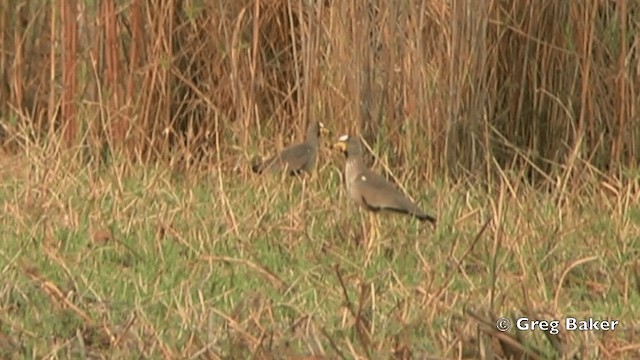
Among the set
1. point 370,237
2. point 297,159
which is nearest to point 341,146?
point 297,159

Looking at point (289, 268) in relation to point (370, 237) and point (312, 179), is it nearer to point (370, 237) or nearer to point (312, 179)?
point (370, 237)

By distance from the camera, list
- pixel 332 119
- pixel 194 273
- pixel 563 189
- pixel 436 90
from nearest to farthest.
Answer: pixel 194 273 < pixel 563 189 < pixel 436 90 < pixel 332 119

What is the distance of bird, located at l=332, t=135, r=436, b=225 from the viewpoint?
5.42m

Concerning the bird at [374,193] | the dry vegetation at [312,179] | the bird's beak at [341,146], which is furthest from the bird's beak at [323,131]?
the bird at [374,193]

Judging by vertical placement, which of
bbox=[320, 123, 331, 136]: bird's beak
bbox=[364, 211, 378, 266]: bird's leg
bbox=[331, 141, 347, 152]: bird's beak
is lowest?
bbox=[320, 123, 331, 136]: bird's beak

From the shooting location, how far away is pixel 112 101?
695cm

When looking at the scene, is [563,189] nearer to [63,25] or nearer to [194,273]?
[194,273]

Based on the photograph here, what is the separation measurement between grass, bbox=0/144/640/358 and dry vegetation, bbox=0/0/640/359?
1 centimetres

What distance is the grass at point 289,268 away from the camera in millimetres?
4086

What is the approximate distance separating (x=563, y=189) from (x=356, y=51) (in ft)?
3.47

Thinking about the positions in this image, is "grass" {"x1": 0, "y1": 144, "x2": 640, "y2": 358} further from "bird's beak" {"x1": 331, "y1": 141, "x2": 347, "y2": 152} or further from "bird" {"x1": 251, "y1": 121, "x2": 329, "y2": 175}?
"bird's beak" {"x1": 331, "y1": 141, "x2": 347, "y2": 152}

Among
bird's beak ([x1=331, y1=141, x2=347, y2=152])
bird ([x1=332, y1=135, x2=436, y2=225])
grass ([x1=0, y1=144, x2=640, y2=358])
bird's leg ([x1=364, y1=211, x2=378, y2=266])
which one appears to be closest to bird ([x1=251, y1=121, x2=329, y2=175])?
grass ([x1=0, y1=144, x2=640, y2=358])

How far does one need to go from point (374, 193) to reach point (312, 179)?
0.92 metres

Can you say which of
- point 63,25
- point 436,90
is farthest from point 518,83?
point 63,25
